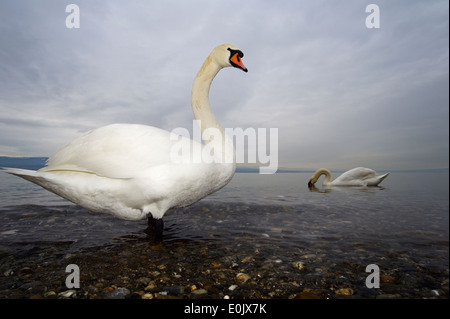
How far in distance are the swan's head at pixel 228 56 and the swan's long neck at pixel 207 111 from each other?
0.13m

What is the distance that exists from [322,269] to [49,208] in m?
7.39

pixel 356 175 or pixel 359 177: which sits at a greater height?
pixel 356 175

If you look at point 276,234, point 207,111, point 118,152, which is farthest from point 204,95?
point 276,234

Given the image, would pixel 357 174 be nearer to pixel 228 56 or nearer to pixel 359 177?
pixel 359 177

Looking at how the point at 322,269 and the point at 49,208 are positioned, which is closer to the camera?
the point at 322,269

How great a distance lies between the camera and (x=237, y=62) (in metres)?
5.42

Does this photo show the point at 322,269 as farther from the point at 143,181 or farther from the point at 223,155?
the point at 143,181

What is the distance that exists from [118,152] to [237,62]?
3257mm

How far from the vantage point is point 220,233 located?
503 cm

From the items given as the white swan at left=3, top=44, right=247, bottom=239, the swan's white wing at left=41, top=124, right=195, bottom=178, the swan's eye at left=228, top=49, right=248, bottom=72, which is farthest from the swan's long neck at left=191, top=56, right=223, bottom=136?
the swan's white wing at left=41, top=124, right=195, bottom=178

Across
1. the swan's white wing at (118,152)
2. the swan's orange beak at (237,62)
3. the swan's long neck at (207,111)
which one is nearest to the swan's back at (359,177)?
the swan's orange beak at (237,62)

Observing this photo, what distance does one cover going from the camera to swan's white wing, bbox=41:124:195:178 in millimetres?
3789
